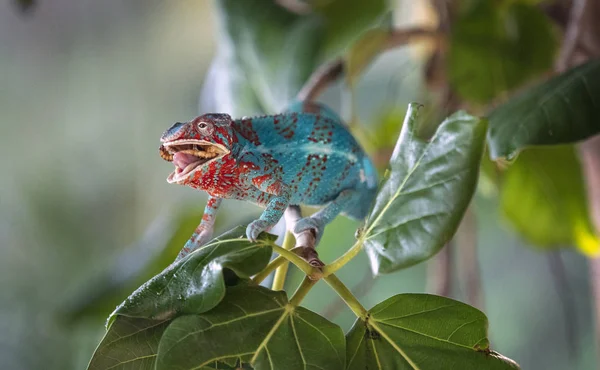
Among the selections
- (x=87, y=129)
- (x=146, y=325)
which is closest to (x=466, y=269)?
(x=146, y=325)

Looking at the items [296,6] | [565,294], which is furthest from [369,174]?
[565,294]

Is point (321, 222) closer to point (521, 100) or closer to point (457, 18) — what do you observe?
point (521, 100)

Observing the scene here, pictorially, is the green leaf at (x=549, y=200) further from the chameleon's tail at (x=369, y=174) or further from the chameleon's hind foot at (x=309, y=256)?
the chameleon's hind foot at (x=309, y=256)

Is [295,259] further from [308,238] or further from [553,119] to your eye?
[553,119]

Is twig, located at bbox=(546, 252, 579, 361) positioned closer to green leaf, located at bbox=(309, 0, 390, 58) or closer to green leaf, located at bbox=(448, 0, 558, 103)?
green leaf, located at bbox=(448, 0, 558, 103)

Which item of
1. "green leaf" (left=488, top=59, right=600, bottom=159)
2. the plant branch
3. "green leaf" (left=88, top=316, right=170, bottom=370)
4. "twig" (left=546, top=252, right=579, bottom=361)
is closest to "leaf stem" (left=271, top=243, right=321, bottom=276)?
"green leaf" (left=88, top=316, right=170, bottom=370)
